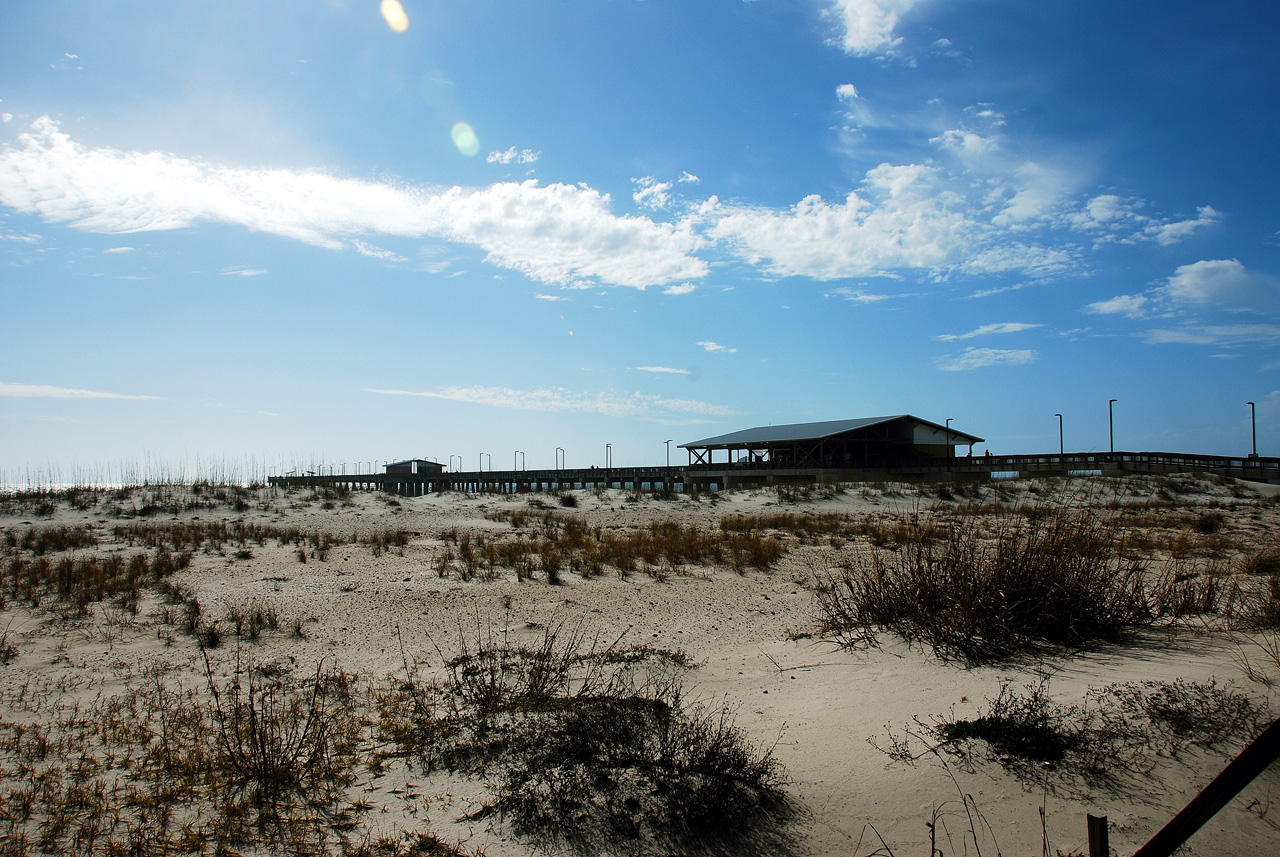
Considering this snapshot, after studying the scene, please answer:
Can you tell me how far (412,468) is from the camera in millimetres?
58219

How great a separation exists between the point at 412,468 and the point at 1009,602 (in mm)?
57257

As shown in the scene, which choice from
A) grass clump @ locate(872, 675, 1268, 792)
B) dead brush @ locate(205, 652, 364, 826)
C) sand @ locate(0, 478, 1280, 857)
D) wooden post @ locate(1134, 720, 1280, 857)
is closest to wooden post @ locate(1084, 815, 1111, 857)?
wooden post @ locate(1134, 720, 1280, 857)

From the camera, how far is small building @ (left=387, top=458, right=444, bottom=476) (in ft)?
187

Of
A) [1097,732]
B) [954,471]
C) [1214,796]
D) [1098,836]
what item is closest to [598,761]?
[1098,836]

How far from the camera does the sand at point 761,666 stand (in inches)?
131

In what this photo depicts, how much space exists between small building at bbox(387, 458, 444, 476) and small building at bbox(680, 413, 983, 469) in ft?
79.1

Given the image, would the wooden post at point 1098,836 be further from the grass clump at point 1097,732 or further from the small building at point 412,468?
the small building at point 412,468

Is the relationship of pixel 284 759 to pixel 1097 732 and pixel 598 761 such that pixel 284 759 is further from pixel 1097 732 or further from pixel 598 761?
pixel 1097 732

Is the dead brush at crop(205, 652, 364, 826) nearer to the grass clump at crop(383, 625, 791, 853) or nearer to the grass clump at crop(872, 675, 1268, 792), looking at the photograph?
the grass clump at crop(383, 625, 791, 853)

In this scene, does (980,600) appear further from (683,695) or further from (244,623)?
(244,623)

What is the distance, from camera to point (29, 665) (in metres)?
6.51

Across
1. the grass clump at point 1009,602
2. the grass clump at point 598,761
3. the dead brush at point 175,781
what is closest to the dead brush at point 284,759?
the dead brush at point 175,781

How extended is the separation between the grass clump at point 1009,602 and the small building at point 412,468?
5416cm

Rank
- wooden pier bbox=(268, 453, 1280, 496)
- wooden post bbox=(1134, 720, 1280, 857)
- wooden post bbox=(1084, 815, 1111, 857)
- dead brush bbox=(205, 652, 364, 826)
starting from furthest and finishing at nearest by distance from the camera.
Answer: wooden pier bbox=(268, 453, 1280, 496)
dead brush bbox=(205, 652, 364, 826)
wooden post bbox=(1084, 815, 1111, 857)
wooden post bbox=(1134, 720, 1280, 857)
